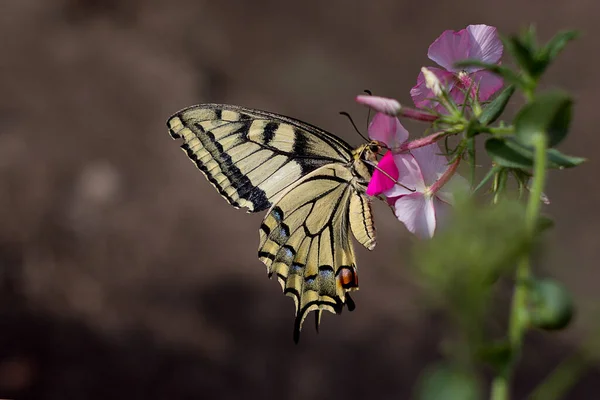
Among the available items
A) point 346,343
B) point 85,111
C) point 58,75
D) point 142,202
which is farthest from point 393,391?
point 58,75

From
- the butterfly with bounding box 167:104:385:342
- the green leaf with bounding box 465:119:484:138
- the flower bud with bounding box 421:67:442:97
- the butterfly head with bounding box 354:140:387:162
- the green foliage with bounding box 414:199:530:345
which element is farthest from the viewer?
the butterfly with bounding box 167:104:385:342

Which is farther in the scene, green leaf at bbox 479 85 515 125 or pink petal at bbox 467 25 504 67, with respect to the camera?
pink petal at bbox 467 25 504 67

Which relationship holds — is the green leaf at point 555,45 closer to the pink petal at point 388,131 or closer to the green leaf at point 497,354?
the green leaf at point 497,354

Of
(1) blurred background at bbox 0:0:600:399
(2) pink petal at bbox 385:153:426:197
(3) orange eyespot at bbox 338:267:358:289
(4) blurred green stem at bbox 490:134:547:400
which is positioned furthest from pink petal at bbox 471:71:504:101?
(1) blurred background at bbox 0:0:600:399

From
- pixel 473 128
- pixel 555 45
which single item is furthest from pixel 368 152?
pixel 555 45

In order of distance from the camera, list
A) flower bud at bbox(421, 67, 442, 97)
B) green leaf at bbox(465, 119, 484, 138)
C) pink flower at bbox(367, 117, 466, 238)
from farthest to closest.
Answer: pink flower at bbox(367, 117, 466, 238) → flower bud at bbox(421, 67, 442, 97) → green leaf at bbox(465, 119, 484, 138)

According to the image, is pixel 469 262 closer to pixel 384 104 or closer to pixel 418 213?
pixel 384 104

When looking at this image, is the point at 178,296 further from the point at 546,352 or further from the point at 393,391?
the point at 546,352

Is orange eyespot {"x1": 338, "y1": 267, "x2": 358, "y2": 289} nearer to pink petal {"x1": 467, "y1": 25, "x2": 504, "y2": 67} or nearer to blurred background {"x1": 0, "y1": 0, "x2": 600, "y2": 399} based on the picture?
pink petal {"x1": 467, "y1": 25, "x2": 504, "y2": 67}
